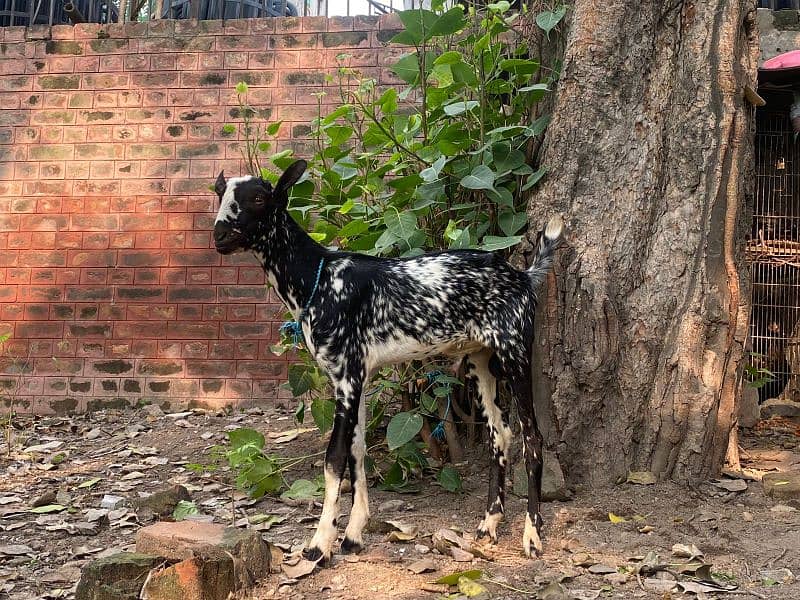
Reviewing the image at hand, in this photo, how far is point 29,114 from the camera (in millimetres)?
7535

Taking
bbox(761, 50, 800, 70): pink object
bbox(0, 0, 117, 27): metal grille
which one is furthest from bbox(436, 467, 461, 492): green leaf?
bbox(0, 0, 117, 27): metal grille

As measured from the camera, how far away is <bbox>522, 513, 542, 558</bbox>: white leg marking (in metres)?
3.86

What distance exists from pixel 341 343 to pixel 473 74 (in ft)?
5.59

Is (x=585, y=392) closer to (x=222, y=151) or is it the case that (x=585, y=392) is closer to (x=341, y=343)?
(x=341, y=343)

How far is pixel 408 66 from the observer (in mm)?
4918

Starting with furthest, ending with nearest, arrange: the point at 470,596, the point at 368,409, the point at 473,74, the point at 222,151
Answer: the point at 222,151
the point at 368,409
the point at 473,74
the point at 470,596

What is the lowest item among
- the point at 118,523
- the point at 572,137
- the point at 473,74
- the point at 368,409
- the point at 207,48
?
the point at 118,523

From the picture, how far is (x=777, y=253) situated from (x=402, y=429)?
3921mm

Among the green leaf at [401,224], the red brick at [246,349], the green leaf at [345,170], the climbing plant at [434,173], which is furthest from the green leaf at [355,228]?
the red brick at [246,349]

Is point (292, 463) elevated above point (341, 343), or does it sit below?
below

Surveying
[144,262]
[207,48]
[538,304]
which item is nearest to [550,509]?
[538,304]

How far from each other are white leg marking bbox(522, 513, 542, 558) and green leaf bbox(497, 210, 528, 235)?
5.25 ft

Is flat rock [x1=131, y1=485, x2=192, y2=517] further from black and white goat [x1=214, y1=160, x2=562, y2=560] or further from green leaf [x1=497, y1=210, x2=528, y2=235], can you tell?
green leaf [x1=497, y1=210, x2=528, y2=235]

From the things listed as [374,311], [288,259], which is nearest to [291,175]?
[288,259]
